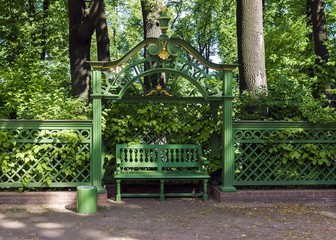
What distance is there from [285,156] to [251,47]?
257 centimetres

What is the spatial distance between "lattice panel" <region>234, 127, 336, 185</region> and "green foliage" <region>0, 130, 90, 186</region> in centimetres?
306

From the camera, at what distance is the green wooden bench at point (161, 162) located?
788cm

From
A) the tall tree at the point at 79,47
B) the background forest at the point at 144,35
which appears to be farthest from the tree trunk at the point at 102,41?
the tall tree at the point at 79,47

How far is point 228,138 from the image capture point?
7895 mm

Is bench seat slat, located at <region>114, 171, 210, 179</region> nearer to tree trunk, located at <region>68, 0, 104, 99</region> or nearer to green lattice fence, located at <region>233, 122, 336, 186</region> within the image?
green lattice fence, located at <region>233, 122, 336, 186</region>

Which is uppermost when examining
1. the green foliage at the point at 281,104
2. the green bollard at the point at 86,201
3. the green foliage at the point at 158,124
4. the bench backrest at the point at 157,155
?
the green foliage at the point at 281,104

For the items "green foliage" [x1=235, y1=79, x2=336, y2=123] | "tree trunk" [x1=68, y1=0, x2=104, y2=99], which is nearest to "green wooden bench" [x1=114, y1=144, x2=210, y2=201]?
"green foliage" [x1=235, y1=79, x2=336, y2=123]

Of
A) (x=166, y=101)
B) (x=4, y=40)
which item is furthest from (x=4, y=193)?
(x=4, y=40)

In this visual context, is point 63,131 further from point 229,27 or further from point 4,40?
point 229,27

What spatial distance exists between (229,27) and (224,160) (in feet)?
72.2

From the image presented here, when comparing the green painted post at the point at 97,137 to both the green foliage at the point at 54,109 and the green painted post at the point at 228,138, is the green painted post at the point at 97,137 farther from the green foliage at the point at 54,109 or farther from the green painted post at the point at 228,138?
the green painted post at the point at 228,138

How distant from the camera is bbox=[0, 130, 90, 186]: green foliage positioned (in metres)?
7.51

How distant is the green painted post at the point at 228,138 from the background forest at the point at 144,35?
2.38 ft

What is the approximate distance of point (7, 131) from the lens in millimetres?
7574
